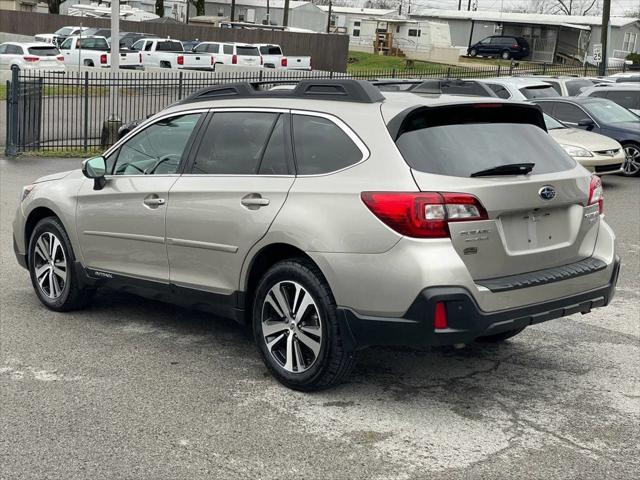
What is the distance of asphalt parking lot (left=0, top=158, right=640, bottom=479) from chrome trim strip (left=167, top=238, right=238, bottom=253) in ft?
2.45

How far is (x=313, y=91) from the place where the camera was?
5707 mm

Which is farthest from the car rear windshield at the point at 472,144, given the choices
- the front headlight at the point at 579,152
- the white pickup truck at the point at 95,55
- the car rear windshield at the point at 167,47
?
the car rear windshield at the point at 167,47

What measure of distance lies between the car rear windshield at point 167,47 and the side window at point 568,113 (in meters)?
26.7

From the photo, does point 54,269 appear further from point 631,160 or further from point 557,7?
point 557,7

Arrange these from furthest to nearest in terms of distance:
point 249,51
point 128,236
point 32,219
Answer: point 249,51 < point 32,219 < point 128,236

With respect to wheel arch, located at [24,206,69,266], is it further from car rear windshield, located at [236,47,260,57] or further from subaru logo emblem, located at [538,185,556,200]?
car rear windshield, located at [236,47,260,57]

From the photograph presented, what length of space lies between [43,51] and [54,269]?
3160 centimetres

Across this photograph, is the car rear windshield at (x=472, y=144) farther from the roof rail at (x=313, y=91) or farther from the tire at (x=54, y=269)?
the tire at (x=54, y=269)

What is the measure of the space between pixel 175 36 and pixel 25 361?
55.0 metres

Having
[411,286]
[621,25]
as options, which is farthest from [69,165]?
[621,25]

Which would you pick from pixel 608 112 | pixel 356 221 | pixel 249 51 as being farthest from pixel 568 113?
pixel 249 51

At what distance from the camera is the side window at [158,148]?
20.7 feet

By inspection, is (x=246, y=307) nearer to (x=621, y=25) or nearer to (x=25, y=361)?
(x=25, y=361)

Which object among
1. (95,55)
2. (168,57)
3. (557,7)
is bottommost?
(95,55)
